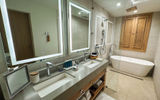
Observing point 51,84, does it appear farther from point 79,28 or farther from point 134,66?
point 134,66

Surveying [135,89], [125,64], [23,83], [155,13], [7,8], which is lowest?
[135,89]

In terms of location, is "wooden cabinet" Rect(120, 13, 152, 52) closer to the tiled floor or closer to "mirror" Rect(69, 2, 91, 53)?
the tiled floor

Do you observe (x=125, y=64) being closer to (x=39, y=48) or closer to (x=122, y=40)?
(x=122, y=40)

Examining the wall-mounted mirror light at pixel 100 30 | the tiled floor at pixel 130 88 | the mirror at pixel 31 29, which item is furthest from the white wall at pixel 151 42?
the mirror at pixel 31 29

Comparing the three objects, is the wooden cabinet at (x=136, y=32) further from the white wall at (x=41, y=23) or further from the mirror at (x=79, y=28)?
the white wall at (x=41, y=23)

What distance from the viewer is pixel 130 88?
81.8 inches

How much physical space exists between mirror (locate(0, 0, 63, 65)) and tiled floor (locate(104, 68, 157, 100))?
1885 mm

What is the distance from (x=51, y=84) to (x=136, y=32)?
151 inches

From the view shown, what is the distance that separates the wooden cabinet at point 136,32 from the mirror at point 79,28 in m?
2.45

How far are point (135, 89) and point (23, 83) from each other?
9.00ft

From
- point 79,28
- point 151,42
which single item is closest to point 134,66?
point 151,42

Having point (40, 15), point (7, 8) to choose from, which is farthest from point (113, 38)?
point (7, 8)

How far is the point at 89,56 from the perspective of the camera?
2062mm

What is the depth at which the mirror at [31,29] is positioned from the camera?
0.81 m
